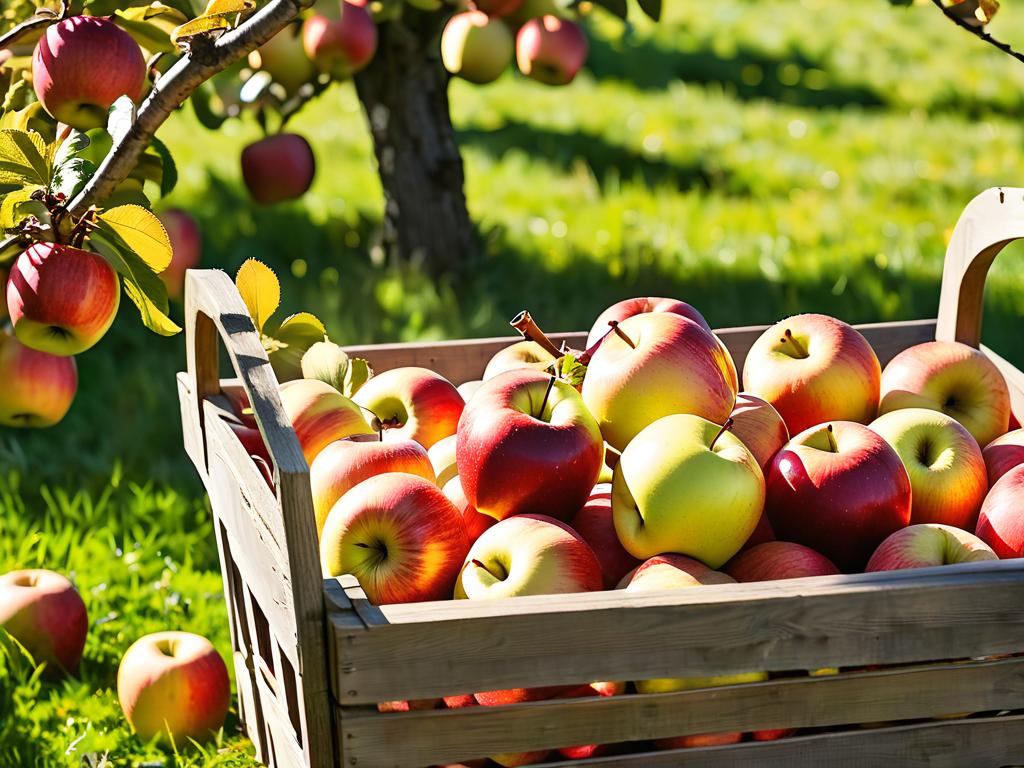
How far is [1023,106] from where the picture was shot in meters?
6.00

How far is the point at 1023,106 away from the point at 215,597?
4984 millimetres

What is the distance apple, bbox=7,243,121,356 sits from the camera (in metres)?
1.52

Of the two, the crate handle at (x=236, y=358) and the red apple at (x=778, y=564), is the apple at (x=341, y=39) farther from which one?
the red apple at (x=778, y=564)

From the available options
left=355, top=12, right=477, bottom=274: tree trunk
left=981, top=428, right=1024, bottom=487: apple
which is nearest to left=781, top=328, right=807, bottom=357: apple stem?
left=981, top=428, right=1024, bottom=487: apple

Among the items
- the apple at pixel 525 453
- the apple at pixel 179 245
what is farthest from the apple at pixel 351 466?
the apple at pixel 179 245

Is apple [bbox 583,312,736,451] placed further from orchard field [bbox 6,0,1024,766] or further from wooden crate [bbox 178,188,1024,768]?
orchard field [bbox 6,0,1024,766]

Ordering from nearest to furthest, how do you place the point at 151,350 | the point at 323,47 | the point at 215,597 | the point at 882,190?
the point at 215,597
the point at 323,47
the point at 151,350
the point at 882,190

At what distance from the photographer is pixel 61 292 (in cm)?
152

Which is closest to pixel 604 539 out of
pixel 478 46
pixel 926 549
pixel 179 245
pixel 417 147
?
pixel 926 549

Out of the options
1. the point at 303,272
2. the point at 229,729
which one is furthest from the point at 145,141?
the point at 303,272

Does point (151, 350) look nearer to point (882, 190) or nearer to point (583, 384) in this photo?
point (583, 384)

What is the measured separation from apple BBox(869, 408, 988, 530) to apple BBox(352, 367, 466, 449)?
601mm

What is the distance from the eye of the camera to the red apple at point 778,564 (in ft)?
4.95

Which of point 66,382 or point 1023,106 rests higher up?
point 66,382
